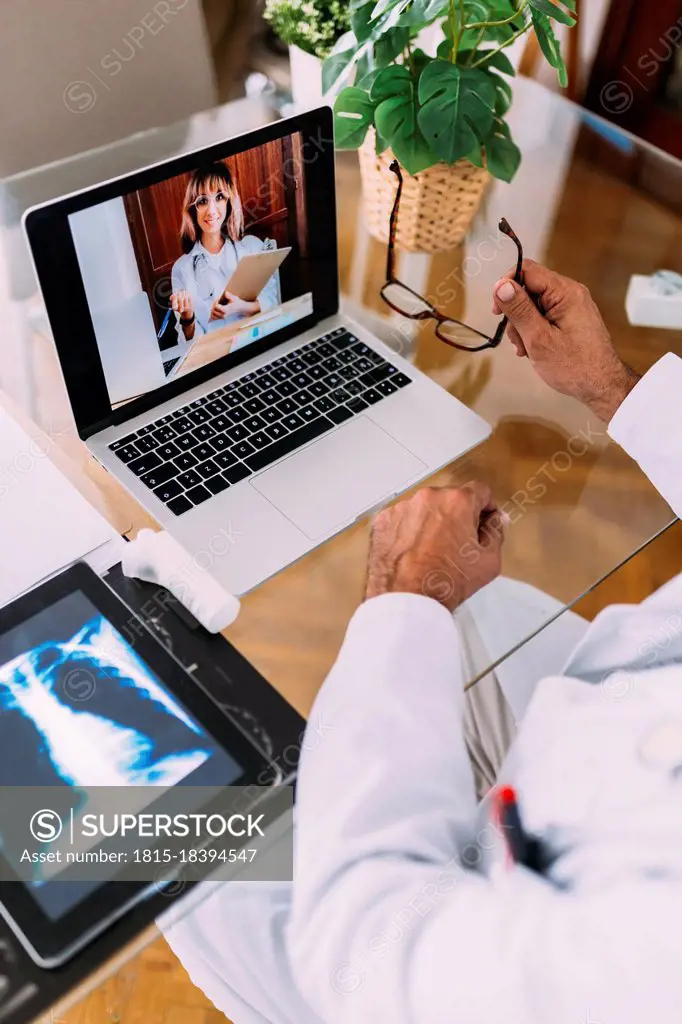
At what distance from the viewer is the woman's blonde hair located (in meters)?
0.79

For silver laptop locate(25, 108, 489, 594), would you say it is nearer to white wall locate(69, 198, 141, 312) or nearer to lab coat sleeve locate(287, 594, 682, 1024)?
white wall locate(69, 198, 141, 312)

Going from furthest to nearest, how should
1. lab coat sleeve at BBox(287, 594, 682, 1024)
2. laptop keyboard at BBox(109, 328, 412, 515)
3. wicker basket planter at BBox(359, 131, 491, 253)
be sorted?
1. wicker basket planter at BBox(359, 131, 491, 253)
2. laptop keyboard at BBox(109, 328, 412, 515)
3. lab coat sleeve at BBox(287, 594, 682, 1024)

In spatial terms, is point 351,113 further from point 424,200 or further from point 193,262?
point 193,262

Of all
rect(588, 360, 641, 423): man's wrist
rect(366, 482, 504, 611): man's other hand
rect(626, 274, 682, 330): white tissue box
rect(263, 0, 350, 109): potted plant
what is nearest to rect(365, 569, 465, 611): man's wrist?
rect(366, 482, 504, 611): man's other hand

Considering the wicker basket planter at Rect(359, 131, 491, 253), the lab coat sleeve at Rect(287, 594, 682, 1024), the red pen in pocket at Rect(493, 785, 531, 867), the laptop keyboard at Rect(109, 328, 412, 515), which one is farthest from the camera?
the wicker basket planter at Rect(359, 131, 491, 253)

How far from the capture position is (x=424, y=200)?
40.4 inches

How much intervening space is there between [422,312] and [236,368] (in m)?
0.27

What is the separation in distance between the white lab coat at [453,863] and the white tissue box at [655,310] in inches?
11.3

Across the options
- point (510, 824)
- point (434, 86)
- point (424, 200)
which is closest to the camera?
point (510, 824)

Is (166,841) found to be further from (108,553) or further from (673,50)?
(673,50)

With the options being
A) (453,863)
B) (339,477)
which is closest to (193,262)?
(339,477)

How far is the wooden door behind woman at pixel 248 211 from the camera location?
77 centimetres

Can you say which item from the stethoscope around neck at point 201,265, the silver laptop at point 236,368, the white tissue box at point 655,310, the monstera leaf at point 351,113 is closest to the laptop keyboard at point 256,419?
the silver laptop at point 236,368

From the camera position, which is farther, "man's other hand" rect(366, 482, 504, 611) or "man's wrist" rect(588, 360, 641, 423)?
"man's wrist" rect(588, 360, 641, 423)
